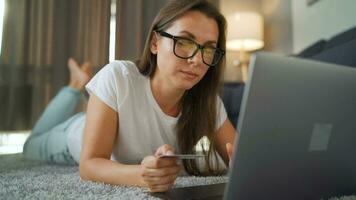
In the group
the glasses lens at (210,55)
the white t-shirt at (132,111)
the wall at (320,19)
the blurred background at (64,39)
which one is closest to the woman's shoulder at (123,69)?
the white t-shirt at (132,111)

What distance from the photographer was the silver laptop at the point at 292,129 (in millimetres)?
412

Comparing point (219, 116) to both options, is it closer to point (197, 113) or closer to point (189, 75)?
point (197, 113)

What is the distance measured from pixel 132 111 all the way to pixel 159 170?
0.30 m

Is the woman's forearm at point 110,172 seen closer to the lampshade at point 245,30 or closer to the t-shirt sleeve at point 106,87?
the t-shirt sleeve at point 106,87

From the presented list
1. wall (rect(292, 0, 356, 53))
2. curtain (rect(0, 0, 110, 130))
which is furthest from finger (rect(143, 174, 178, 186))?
curtain (rect(0, 0, 110, 130))

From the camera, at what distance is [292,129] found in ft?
1.50

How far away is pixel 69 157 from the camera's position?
4.42 ft

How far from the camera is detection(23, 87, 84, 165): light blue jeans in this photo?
1370mm

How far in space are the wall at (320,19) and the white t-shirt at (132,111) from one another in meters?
1.18

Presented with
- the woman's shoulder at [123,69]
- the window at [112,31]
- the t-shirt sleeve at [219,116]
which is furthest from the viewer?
the window at [112,31]

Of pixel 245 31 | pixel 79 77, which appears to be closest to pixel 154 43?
pixel 79 77

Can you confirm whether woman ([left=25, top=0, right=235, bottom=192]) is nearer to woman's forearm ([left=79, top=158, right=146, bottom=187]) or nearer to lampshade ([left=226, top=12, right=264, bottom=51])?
woman's forearm ([left=79, top=158, right=146, bottom=187])

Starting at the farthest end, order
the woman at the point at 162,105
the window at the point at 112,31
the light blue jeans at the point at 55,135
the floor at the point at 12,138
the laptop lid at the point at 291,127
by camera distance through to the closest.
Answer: the window at the point at 112,31
the floor at the point at 12,138
the light blue jeans at the point at 55,135
the woman at the point at 162,105
the laptop lid at the point at 291,127

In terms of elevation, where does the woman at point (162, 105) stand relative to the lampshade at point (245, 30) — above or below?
below
